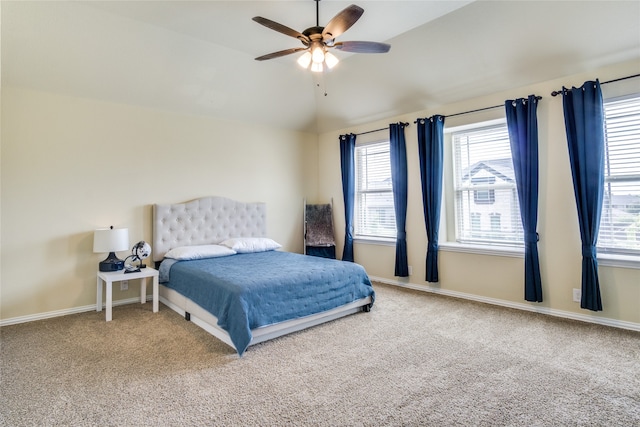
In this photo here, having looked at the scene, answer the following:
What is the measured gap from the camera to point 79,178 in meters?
3.94

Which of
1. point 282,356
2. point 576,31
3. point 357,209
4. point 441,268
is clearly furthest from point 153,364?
point 576,31

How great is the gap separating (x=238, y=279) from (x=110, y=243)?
5.91 ft

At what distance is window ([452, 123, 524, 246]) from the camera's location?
4.10m

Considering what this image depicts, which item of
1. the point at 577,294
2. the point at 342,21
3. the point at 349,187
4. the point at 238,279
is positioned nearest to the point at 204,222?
the point at 238,279

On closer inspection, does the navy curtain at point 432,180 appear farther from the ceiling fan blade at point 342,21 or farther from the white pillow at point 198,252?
the white pillow at point 198,252

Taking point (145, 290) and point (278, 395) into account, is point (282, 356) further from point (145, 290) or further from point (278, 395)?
point (145, 290)

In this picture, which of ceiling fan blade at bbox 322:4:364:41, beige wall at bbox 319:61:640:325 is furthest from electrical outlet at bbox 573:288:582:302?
ceiling fan blade at bbox 322:4:364:41

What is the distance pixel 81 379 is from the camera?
2.33m

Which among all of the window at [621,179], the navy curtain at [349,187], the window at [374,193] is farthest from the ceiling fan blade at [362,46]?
the navy curtain at [349,187]

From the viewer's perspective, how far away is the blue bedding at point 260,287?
279 cm

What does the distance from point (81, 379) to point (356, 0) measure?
3.89m

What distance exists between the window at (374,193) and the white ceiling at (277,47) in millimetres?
965

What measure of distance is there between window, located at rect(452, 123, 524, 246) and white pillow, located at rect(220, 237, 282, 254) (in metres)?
2.78

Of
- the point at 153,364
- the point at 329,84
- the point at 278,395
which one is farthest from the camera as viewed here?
the point at 329,84
